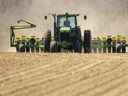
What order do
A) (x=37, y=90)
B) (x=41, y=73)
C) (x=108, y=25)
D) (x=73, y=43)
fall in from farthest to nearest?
(x=108, y=25), (x=73, y=43), (x=41, y=73), (x=37, y=90)

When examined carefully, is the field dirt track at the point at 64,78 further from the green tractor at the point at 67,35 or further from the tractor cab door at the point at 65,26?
the tractor cab door at the point at 65,26

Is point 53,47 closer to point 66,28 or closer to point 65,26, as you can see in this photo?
point 66,28

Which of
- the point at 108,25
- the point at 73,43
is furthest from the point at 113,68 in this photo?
the point at 108,25

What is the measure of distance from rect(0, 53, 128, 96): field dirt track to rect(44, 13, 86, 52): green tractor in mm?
3776

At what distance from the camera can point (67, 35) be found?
13.8 metres

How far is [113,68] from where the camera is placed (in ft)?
27.2

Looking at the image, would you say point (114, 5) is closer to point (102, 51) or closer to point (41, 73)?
point (102, 51)

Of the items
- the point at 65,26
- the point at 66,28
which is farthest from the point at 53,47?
the point at 65,26

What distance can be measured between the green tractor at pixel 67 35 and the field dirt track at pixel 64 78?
3.78 metres

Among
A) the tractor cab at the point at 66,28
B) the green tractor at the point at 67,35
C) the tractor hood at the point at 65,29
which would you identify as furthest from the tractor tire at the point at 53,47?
the tractor hood at the point at 65,29

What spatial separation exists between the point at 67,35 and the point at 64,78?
6482 millimetres

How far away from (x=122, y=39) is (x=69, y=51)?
5.75ft

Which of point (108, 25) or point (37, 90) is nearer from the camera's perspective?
point (37, 90)

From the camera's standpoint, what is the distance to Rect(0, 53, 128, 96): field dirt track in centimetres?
627
